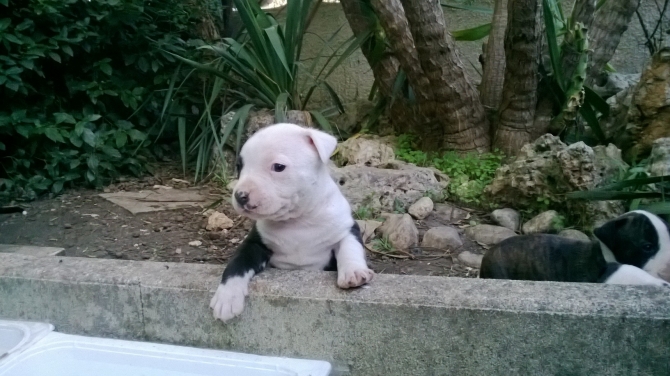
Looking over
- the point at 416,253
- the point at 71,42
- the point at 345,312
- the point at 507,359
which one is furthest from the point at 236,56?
the point at 507,359

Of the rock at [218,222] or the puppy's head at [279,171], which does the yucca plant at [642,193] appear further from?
the rock at [218,222]

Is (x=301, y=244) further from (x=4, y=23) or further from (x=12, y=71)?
(x=4, y=23)

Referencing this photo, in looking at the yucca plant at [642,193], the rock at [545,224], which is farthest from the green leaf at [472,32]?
the yucca plant at [642,193]

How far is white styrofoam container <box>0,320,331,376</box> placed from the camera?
2.25 meters

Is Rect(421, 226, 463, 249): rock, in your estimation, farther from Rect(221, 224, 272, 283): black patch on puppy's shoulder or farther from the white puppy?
Rect(221, 224, 272, 283): black patch on puppy's shoulder

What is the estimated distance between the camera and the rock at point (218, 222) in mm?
4203

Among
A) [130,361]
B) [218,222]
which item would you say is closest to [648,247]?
[130,361]

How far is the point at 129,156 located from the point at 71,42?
3.73 ft

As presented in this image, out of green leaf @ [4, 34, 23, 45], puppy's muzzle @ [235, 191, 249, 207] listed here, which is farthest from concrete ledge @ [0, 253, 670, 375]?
green leaf @ [4, 34, 23, 45]

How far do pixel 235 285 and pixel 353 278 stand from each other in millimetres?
472

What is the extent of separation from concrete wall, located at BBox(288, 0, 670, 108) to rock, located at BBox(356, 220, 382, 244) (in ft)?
9.54

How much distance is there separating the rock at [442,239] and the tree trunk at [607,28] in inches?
82.9

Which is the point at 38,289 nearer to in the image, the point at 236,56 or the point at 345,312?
the point at 345,312

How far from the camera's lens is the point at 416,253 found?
11.9ft
